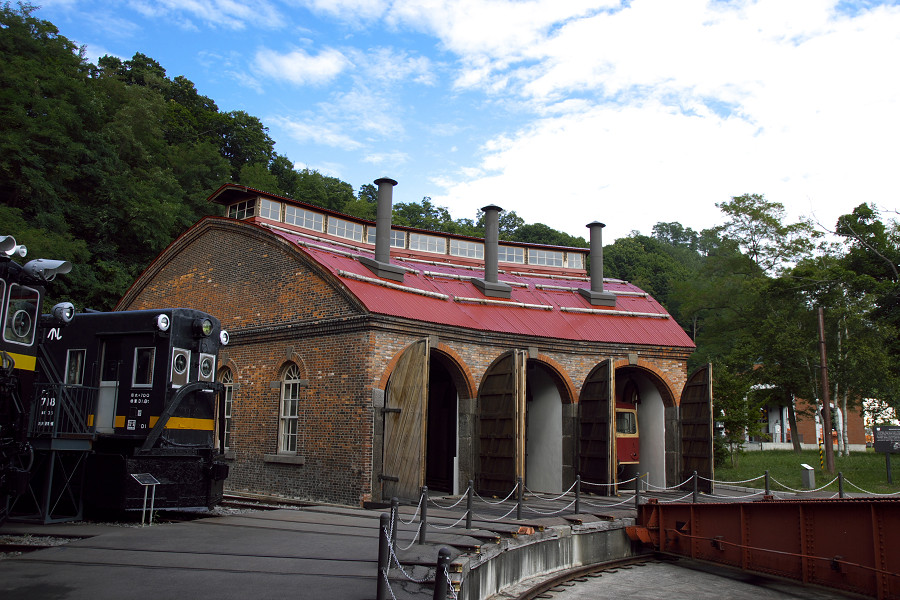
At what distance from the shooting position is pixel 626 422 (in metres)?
20.4

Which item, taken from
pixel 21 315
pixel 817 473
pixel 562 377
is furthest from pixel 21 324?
pixel 817 473

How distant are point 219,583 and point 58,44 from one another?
44.4 meters

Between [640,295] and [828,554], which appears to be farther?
[640,295]

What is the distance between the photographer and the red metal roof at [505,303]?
1731 cm

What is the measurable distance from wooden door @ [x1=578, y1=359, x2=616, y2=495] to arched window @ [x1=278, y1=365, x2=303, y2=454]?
7.22m

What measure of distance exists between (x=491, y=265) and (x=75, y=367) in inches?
468

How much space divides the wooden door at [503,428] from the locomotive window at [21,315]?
33.0ft

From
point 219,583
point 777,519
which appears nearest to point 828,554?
point 777,519

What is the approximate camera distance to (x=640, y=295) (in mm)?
24219

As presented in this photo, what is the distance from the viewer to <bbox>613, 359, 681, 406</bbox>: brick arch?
20.5 meters

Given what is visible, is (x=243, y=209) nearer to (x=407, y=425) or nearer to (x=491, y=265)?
(x=491, y=265)

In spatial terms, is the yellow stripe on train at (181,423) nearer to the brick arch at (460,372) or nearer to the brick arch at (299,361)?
the brick arch at (299,361)

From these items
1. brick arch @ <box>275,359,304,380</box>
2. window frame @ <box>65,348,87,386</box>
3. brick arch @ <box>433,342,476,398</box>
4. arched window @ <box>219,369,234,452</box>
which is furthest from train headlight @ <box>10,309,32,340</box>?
brick arch @ <box>433,342,476,398</box>

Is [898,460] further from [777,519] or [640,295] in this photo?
[777,519]
